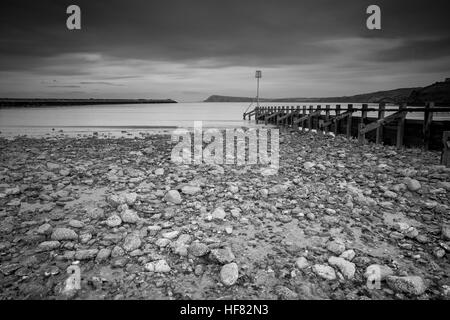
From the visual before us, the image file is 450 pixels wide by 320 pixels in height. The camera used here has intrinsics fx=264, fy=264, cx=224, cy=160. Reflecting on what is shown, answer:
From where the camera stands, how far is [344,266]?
3051 mm

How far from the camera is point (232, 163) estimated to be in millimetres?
7766

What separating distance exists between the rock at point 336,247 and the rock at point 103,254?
111 inches

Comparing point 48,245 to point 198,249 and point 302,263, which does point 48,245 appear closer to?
point 198,249

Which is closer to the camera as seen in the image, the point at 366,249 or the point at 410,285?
the point at 410,285

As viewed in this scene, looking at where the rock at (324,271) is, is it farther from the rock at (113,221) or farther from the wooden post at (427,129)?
the wooden post at (427,129)

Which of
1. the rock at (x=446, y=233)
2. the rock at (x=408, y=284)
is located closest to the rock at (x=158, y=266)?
the rock at (x=408, y=284)

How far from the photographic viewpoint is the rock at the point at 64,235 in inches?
141

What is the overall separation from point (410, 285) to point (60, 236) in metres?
4.23

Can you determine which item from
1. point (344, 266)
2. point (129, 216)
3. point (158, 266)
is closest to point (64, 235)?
point (129, 216)
